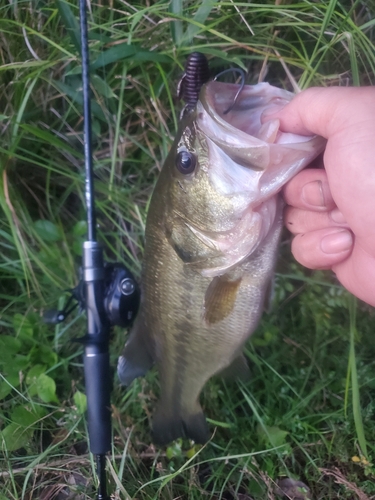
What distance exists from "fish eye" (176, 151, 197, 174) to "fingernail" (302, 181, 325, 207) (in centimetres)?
33

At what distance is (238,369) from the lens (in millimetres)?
1649

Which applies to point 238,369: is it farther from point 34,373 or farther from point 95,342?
point 34,373

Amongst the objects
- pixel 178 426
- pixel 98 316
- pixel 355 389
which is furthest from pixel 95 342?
pixel 355 389

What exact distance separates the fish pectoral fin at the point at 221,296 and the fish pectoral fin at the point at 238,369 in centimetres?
36

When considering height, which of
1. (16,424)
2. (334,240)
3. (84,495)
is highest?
(334,240)

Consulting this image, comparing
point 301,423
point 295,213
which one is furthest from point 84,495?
point 295,213

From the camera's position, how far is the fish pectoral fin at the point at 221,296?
1288mm

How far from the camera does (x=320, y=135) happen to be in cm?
113

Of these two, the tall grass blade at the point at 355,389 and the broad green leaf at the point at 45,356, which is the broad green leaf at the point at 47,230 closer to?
the broad green leaf at the point at 45,356

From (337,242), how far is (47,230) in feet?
4.01

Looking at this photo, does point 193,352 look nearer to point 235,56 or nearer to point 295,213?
point 295,213

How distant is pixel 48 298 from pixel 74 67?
0.97m

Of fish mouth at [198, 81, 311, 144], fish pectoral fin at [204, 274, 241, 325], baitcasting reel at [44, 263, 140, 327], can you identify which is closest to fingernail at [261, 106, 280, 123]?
fish mouth at [198, 81, 311, 144]

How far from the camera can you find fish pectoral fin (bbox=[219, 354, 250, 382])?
64.3 inches
